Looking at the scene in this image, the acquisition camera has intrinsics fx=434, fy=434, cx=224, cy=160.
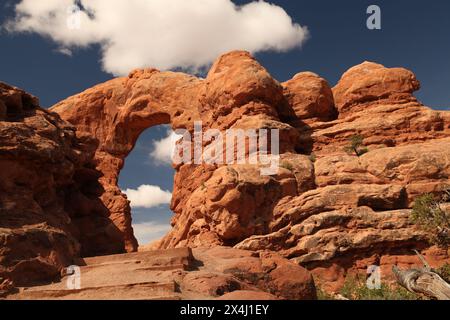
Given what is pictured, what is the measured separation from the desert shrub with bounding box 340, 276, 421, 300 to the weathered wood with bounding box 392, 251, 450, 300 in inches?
28.0

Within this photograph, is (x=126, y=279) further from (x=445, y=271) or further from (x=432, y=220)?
(x=445, y=271)

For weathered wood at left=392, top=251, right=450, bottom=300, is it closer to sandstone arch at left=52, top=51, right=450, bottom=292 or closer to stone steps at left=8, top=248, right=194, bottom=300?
sandstone arch at left=52, top=51, right=450, bottom=292

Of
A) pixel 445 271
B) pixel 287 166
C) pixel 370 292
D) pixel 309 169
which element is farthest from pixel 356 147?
pixel 370 292

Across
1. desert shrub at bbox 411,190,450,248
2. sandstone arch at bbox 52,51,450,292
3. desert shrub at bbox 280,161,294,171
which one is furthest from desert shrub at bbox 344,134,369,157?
desert shrub at bbox 411,190,450,248

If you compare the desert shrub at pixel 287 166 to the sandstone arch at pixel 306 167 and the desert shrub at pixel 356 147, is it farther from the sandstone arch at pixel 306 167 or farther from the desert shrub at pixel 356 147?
the desert shrub at pixel 356 147

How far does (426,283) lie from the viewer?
15.8m

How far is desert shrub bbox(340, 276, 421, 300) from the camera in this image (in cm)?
1736

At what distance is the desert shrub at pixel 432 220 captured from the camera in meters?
19.5

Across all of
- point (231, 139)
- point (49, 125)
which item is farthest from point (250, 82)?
point (49, 125)

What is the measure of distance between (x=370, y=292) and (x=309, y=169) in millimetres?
8324

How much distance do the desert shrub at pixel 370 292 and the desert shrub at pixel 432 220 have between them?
2920 millimetres
